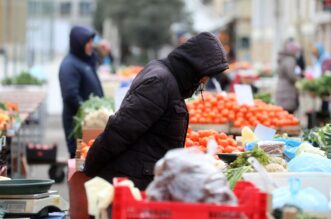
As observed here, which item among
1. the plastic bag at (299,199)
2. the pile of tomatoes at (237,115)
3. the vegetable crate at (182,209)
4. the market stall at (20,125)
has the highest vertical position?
the vegetable crate at (182,209)

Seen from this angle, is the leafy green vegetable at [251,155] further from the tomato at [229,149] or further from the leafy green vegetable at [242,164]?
the tomato at [229,149]

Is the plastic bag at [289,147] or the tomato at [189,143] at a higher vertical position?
the plastic bag at [289,147]

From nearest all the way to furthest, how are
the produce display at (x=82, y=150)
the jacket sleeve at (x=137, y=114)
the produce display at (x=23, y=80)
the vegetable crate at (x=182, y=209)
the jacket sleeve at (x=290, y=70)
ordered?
the vegetable crate at (x=182, y=209) → the jacket sleeve at (x=137, y=114) → the produce display at (x=82, y=150) → the jacket sleeve at (x=290, y=70) → the produce display at (x=23, y=80)

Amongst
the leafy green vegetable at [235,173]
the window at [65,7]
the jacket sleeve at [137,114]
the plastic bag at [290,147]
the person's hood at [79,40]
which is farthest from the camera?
the window at [65,7]

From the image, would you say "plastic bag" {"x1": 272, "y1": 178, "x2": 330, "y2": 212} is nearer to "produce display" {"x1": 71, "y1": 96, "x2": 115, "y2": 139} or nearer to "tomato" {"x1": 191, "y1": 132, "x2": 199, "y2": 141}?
"tomato" {"x1": 191, "y1": 132, "x2": 199, "y2": 141}

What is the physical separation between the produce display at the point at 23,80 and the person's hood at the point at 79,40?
10.1 metres

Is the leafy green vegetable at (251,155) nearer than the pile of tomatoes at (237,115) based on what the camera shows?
Yes

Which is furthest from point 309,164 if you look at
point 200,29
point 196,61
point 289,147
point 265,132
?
point 200,29

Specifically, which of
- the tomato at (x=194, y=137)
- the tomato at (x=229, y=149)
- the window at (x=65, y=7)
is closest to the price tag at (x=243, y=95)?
the tomato at (x=194, y=137)

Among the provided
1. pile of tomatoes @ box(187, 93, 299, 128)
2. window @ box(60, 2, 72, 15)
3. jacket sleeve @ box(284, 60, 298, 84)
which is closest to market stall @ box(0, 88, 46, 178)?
pile of tomatoes @ box(187, 93, 299, 128)

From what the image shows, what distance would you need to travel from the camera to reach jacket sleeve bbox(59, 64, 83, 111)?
12195 millimetres

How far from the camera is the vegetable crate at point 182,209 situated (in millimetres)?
4914

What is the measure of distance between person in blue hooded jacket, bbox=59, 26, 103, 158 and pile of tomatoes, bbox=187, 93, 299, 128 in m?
1.32

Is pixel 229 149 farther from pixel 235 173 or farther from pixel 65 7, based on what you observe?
pixel 65 7
